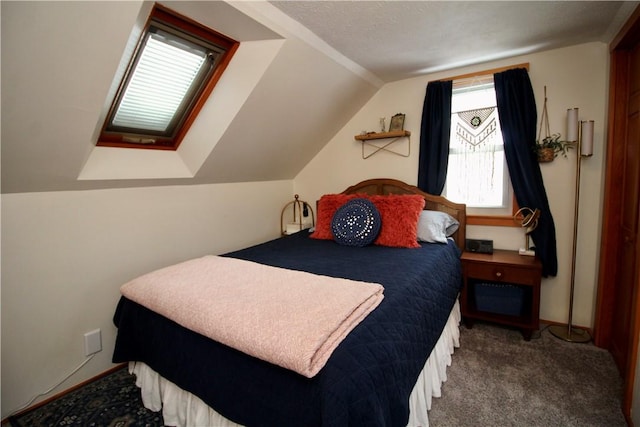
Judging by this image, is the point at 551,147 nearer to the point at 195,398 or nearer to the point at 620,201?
the point at 620,201

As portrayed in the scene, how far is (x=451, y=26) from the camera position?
2.09 metres

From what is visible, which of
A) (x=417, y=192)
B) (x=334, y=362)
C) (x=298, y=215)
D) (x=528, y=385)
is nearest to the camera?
(x=334, y=362)

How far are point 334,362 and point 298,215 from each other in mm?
2804

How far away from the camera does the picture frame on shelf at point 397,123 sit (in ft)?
10.1

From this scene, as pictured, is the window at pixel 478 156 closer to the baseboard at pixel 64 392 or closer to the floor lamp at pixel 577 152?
the floor lamp at pixel 577 152

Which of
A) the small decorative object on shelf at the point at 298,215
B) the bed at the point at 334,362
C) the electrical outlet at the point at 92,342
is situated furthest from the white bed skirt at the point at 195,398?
the small decorative object on shelf at the point at 298,215

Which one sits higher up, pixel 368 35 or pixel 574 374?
pixel 368 35

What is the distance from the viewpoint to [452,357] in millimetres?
2211

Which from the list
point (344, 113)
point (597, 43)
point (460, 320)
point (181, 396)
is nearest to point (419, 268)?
point (460, 320)

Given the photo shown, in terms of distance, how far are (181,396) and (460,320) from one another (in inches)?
83.5

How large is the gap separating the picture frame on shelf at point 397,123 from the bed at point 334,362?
1252 millimetres

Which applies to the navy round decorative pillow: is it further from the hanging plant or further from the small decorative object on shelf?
the hanging plant

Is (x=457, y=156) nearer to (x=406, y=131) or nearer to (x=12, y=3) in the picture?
(x=406, y=131)

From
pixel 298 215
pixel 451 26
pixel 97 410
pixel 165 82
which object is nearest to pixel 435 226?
pixel 451 26
